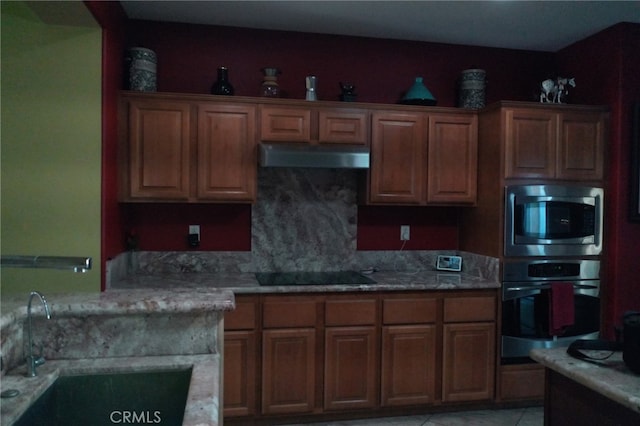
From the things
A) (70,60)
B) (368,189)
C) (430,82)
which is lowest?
(368,189)

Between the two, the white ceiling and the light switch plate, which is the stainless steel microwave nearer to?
the light switch plate

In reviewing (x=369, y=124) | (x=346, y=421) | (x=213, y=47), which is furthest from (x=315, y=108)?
(x=346, y=421)

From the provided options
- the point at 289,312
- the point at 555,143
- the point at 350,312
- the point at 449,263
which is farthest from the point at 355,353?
the point at 555,143

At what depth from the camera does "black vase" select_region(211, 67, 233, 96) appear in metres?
3.26

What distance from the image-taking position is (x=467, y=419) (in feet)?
10.4

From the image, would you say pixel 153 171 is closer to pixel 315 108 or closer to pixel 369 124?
pixel 315 108

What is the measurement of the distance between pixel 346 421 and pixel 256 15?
2895 millimetres

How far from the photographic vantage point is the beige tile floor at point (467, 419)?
3096mm

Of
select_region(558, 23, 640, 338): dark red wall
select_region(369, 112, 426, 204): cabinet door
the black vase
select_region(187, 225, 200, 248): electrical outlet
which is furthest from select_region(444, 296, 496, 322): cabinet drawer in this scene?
the black vase

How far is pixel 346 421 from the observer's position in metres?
3.12

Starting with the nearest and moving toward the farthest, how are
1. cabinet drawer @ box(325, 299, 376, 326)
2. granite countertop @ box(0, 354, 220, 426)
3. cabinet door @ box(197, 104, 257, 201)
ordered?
granite countertop @ box(0, 354, 220, 426) → cabinet drawer @ box(325, 299, 376, 326) → cabinet door @ box(197, 104, 257, 201)

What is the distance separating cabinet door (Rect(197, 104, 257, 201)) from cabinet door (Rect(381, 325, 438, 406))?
140 cm

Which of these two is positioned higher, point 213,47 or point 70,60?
point 213,47

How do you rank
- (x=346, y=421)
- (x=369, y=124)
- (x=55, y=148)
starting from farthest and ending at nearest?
(x=369, y=124), (x=346, y=421), (x=55, y=148)
